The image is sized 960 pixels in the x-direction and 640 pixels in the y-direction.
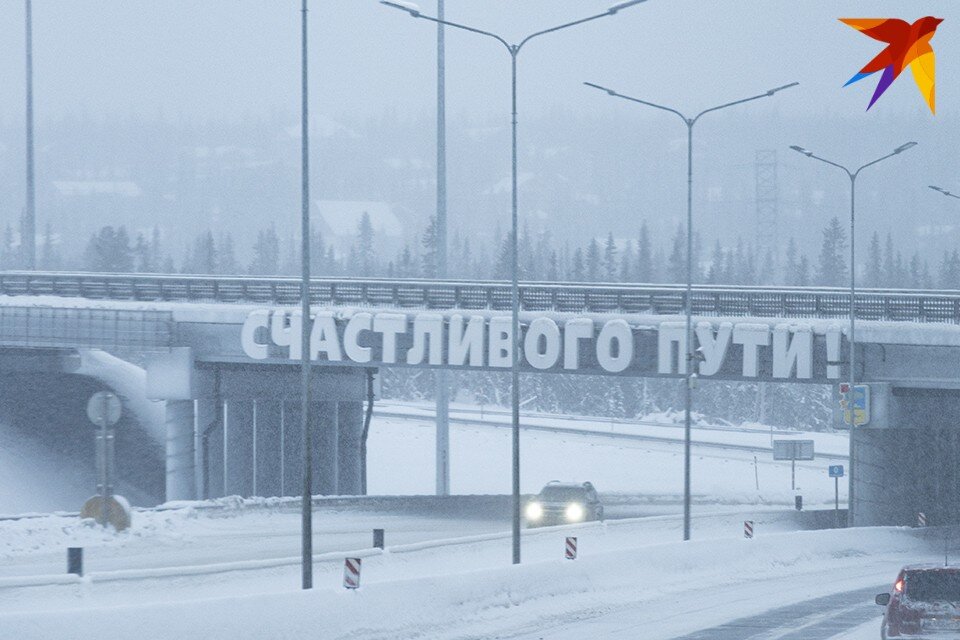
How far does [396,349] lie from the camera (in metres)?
46.5

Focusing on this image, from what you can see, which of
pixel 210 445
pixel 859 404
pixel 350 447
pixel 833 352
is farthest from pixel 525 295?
pixel 350 447

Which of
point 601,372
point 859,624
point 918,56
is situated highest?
point 918,56

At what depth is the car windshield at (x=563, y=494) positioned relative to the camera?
43.0 m

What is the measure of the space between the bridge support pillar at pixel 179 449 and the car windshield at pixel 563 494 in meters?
12.5

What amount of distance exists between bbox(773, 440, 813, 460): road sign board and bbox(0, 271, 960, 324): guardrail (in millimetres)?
20086

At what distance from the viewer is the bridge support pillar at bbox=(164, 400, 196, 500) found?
159 ft

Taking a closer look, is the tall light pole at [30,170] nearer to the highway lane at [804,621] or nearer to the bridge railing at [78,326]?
the bridge railing at [78,326]

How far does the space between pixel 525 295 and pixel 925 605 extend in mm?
28769

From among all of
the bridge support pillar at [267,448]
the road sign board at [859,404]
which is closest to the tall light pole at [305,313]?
the road sign board at [859,404]

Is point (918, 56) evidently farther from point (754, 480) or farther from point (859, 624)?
point (754, 480)

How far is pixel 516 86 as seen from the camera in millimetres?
27734

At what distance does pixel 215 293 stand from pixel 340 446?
8.46m

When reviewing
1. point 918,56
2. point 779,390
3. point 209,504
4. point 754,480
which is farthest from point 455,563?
point 779,390

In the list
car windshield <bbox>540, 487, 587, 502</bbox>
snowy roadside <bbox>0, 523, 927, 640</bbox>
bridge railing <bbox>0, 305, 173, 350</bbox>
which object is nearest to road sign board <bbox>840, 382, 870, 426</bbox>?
Result: snowy roadside <bbox>0, 523, 927, 640</bbox>
